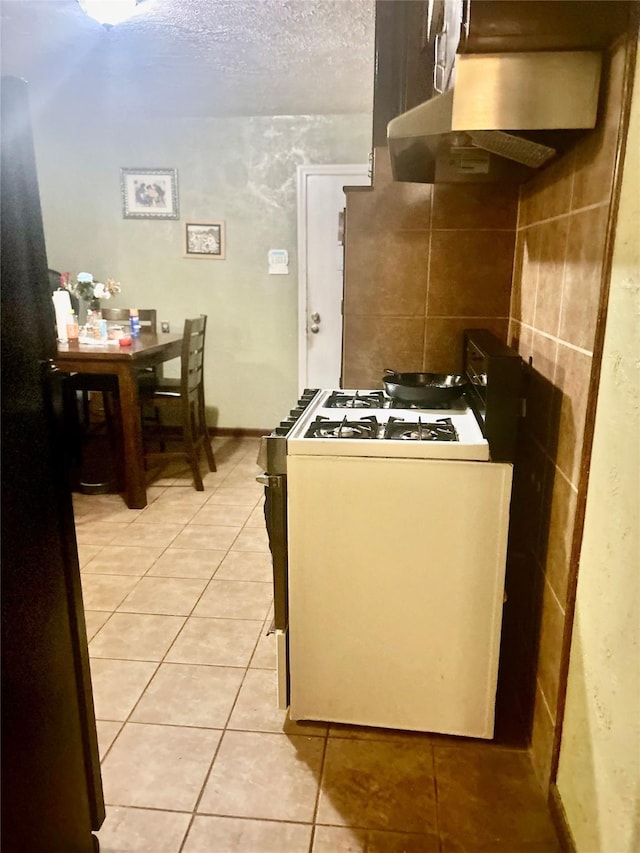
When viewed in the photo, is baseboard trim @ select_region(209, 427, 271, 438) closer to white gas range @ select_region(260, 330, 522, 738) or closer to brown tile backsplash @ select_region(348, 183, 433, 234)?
brown tile backsplash @ select_region(348, 183, 433, 234)

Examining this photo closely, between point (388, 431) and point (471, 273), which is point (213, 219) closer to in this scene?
point (471, 273)

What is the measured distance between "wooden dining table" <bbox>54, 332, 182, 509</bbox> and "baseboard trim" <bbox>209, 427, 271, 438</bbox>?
53.7 inches

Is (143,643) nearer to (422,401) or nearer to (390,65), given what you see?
(422,401)

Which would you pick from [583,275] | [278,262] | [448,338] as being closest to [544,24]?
[583,275]

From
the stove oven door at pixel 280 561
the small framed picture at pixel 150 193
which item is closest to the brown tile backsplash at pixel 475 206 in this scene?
the stove oven door at pixel 280 561

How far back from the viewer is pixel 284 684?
1.74 m

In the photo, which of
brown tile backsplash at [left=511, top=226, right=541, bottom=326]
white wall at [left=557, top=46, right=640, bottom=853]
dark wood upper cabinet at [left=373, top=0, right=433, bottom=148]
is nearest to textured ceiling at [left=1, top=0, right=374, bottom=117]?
dark wood upper cabinet at [left=373, top=0, right=433, bottom=148]

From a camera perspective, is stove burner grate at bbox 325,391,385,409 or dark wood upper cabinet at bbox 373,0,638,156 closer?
dark wood upper cabinet at bbox 373,0,638,156

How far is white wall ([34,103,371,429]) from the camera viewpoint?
422 centimetres

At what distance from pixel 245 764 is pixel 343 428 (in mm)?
924

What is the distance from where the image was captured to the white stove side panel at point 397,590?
1.51 meters

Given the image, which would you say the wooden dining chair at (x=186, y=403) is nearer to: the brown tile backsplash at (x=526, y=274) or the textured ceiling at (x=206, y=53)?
the textured ceiling at (x=206, y=53)

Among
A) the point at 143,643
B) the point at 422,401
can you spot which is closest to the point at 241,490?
the point at 143,643

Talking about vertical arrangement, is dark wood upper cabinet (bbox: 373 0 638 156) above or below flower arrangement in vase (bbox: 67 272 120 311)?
above
